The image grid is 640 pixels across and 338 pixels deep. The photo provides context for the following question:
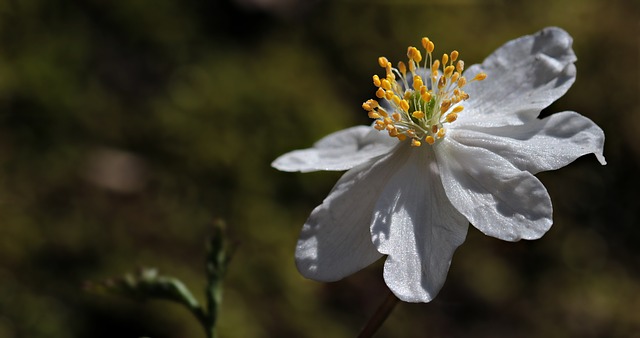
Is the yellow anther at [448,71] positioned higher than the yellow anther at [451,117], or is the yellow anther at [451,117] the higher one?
the yellow anther at [448,71]

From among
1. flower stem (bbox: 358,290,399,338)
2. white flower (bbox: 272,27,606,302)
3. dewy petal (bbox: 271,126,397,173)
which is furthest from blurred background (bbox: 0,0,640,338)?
flower stem (bbox: 358,290,399,338)

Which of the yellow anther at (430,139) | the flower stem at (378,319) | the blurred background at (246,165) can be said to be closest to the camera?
the flower stem at (378,319)

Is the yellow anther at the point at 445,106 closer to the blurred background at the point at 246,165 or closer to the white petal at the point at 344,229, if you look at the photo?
the white petal at the point at 344,229

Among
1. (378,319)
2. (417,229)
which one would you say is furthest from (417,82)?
(378,319)

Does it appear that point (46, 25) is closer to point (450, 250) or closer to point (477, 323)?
point (477, 323)

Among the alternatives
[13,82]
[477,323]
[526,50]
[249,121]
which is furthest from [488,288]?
[13,82]

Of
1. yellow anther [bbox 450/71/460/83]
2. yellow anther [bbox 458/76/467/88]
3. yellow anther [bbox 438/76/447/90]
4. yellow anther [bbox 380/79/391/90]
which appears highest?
yellow anther [bbox 380/79/391/90]

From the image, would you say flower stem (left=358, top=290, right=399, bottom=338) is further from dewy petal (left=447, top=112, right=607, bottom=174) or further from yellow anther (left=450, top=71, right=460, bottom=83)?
yellow anther (left=450, top=71, right=460, bottom=83)

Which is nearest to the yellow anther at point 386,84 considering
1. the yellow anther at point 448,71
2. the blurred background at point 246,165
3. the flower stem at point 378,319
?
the yellow anther at point 448,71
